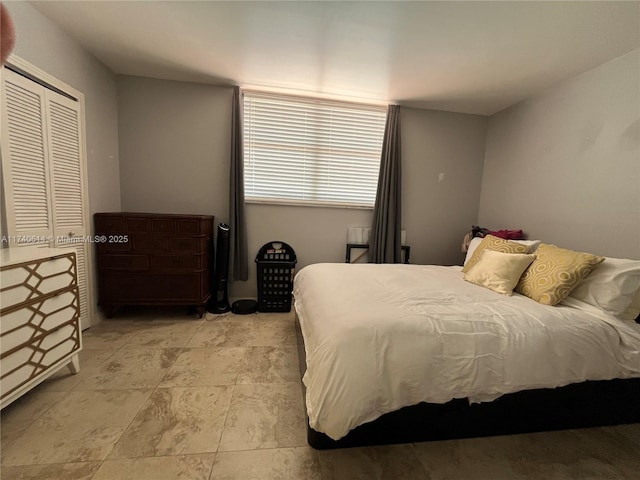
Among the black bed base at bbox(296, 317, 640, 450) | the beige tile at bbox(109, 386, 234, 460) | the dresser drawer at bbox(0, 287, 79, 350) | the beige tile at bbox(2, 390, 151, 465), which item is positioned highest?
the dresser drawer at bbox(0, 287, 79, 350)

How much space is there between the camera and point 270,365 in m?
1.85

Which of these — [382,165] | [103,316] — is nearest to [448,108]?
[382,165]

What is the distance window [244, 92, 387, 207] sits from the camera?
294 cm

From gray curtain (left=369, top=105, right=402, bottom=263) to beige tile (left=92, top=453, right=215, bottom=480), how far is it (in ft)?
8.00

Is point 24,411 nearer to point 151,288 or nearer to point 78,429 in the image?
point 78,429

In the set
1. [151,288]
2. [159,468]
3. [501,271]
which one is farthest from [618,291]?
[151,288]

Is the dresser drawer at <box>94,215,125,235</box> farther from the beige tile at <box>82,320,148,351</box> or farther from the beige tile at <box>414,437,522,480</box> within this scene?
the beige tile at <box>414,437,522,480</box>

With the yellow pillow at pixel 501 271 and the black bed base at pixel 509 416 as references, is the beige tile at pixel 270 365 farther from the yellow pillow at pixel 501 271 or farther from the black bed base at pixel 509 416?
the yellow pillow at pixel 501 271

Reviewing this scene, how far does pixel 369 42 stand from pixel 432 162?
1.74 meters

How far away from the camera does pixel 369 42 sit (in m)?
1.94

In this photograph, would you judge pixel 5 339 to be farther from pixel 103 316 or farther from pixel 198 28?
pixel 198 28

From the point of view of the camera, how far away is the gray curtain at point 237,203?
8.99 ft

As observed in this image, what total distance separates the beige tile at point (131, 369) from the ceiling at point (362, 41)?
2434 mm

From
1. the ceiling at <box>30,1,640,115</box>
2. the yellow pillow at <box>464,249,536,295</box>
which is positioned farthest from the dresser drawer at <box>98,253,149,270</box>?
the yellow pillow at <box>464,249,536,295</box>
